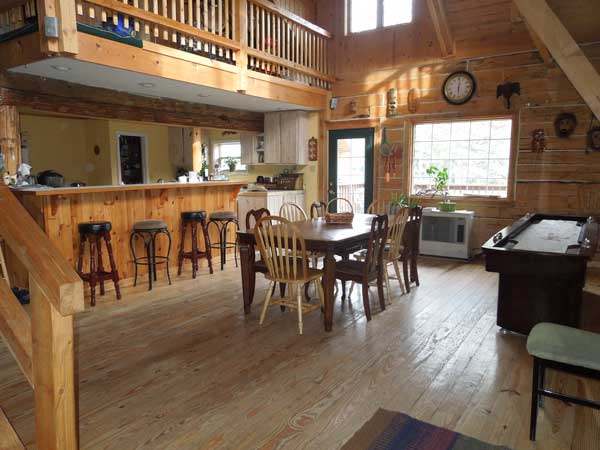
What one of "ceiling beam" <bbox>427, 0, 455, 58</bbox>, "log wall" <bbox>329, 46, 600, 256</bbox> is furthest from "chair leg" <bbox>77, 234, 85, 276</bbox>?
"ceiling beam" <bbox>427, 0, 455, 58</bbox>

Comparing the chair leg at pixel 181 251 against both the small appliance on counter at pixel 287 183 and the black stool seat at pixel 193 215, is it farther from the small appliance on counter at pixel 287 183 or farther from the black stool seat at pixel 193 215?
the small appliance on counter at pixel 287 183

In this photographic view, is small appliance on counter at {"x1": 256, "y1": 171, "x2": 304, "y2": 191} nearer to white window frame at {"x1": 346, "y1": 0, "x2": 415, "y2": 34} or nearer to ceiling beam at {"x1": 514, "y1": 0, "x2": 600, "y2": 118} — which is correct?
white window frame at {"x1": 346, "y1": 0, "x2": 415, "y2": 34}

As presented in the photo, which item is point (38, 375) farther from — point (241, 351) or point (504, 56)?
point (504, 56)

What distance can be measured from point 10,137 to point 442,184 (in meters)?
5.59

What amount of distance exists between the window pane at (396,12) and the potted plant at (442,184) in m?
2.44

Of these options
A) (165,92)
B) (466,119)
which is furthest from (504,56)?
(165,92)

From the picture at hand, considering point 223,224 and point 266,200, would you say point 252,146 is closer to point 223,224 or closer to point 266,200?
point 266,200

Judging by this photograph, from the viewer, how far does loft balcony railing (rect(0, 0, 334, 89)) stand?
4.23m

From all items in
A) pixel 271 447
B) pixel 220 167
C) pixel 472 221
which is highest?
pixel 220 167

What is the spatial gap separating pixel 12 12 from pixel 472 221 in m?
6.07

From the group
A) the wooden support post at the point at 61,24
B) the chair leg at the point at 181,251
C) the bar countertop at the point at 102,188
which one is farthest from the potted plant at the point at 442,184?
the wooden support post at the point at 61,24

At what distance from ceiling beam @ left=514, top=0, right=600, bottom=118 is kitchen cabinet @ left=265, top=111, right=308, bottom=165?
4.34 m

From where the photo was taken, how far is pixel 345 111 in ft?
24.6

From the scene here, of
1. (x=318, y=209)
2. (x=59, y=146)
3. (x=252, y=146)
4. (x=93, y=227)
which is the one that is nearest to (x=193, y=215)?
(x=93, y=227)
